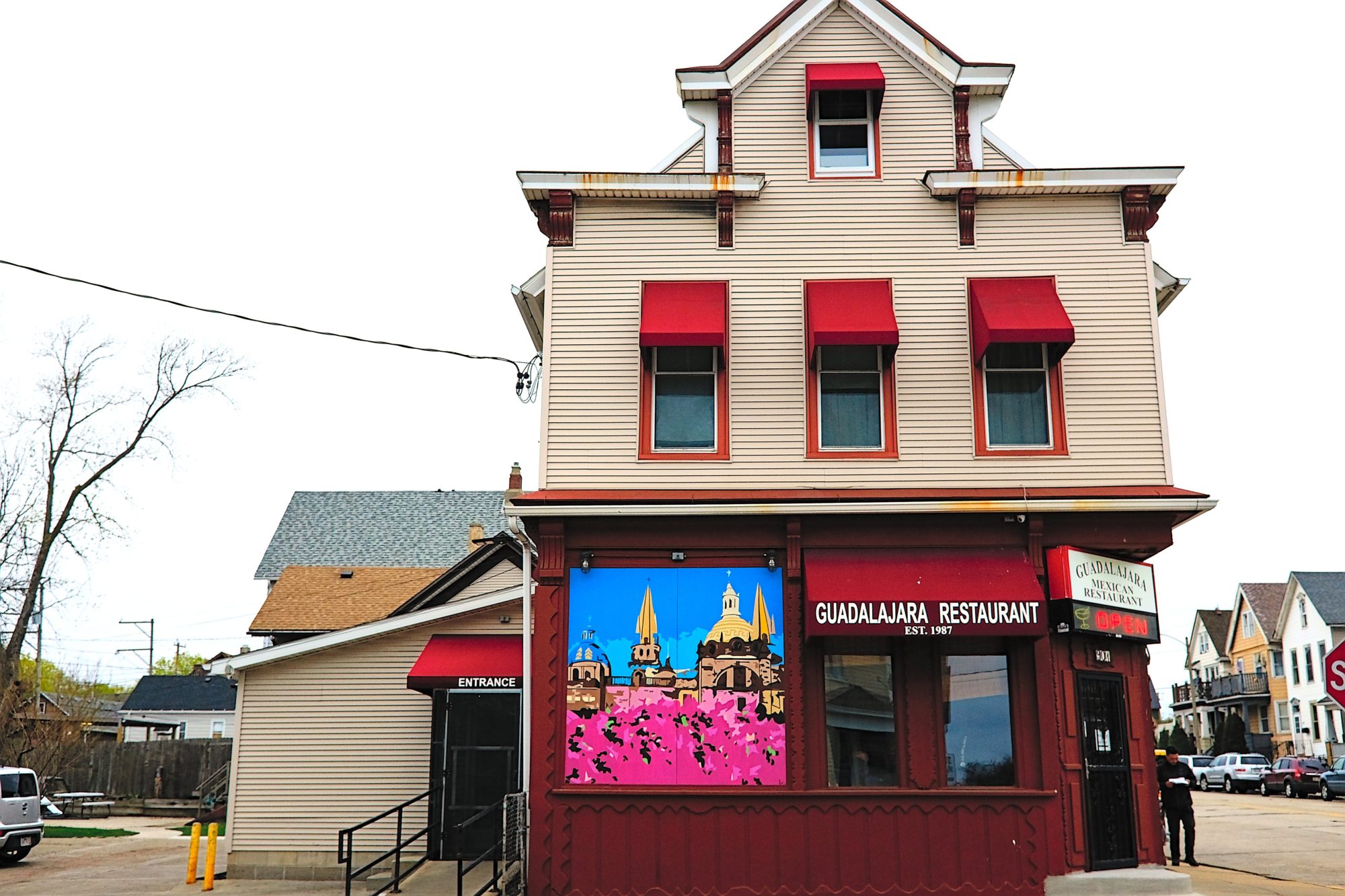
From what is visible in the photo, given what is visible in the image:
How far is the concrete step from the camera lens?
14.0m

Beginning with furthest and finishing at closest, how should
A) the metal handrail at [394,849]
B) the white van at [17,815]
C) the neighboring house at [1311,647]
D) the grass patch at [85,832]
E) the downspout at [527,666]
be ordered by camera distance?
the neighboring house at [1311,647], the grass patch at [85,832], the white van at [17,815], the metal handrail at [394,849], the downspout at [527,666]

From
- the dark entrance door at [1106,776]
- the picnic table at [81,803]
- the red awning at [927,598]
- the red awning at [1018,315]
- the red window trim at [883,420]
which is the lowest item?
the picnic table at [81,803]

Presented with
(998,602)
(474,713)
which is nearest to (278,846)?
(474,713)

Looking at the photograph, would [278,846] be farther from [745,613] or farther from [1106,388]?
[1106,388]

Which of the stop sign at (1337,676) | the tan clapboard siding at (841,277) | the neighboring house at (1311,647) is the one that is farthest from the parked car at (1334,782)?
the tan clapboard siding at (841,277)

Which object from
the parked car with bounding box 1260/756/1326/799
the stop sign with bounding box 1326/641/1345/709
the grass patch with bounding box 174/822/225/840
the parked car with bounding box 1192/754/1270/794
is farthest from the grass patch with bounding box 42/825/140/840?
the parked car with bounding box 1192/754/1270/794

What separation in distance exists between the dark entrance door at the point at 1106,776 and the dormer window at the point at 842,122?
7.60 m

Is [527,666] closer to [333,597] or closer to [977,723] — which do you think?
[977,723]

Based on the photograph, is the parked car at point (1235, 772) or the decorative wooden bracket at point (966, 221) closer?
the decorative wooden bracket at point (966, 221)

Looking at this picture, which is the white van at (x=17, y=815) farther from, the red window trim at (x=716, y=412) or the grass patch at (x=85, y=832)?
the red window trim at (x=716, y=412)

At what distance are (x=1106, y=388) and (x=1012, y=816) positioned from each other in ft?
18.6

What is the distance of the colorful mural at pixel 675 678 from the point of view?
14.5 m

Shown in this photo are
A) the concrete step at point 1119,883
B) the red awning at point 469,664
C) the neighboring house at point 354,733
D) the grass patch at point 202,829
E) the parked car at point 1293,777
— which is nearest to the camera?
the concrete step at point 1119,883

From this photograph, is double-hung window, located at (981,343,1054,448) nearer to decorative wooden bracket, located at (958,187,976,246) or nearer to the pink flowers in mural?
decorative wooden bracket, located at (958,187,976,246)
